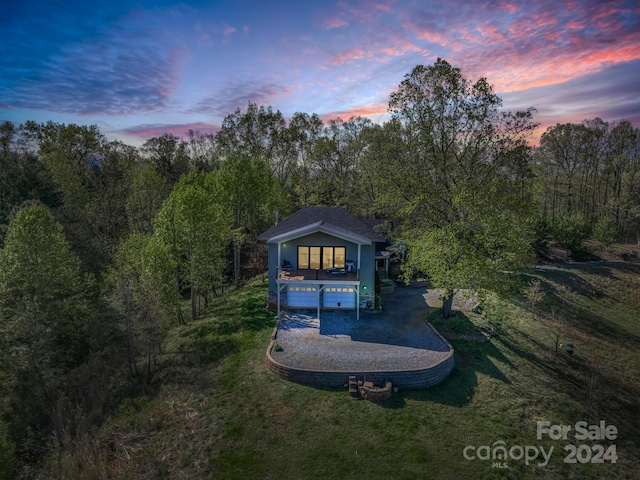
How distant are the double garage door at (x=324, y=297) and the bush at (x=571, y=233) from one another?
99.2 ft

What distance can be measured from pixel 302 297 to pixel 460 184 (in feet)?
39.8

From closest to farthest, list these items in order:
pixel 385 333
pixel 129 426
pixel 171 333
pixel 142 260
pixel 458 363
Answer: pixel 129 426, pixel 458 363, pixel 385 333, pixel 142 260, pixel 171 333

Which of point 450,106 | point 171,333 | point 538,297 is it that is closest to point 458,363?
point 538,297

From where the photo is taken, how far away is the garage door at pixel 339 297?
73.5ft

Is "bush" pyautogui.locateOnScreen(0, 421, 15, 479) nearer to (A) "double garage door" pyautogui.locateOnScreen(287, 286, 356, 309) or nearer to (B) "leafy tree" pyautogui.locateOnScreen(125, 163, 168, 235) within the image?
(A) "double garage door" pyautogui.locateOnScreen(287, 286, 356, 309)

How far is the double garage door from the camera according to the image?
2245 centimetres

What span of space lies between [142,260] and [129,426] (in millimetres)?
9768

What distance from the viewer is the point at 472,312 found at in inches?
907

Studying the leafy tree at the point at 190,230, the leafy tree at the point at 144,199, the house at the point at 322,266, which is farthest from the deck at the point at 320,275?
the leafy tree at the point at 144,199

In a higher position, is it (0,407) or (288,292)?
(288,292)

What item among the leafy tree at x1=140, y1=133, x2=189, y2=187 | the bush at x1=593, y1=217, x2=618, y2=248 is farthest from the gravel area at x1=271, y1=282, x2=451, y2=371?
the leafy tree at x1=140, y1=133, x2=189, y2=187

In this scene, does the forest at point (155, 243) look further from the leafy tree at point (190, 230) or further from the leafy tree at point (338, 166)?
the leafy tree at point (338, 166)

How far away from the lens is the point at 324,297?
2266 cm

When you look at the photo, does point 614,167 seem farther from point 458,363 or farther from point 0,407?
point 0,407
